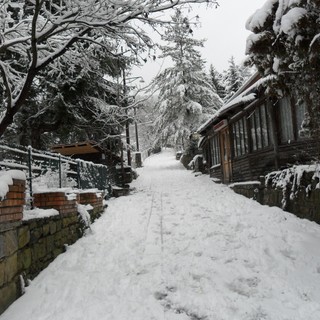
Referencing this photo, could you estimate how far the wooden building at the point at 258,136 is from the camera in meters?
8.95

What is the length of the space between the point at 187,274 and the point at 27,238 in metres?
2.23

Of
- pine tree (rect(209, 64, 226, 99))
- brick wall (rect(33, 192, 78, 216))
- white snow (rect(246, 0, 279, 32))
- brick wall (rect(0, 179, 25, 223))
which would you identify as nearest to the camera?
brick wall (rect(0, 179, 25, 223))

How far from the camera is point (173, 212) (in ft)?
31.6

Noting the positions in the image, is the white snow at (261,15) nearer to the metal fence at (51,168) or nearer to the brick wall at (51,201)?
the metal fence at (51,168)

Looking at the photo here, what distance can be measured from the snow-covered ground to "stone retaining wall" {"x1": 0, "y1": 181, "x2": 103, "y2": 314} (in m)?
0.17

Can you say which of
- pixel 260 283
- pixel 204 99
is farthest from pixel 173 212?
pixel 204 99

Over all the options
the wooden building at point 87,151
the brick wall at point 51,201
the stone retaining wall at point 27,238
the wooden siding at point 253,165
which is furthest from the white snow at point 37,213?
the wooden building at point 87,151

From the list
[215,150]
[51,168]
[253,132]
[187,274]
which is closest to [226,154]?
[215,150]

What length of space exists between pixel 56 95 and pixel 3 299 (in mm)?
9804

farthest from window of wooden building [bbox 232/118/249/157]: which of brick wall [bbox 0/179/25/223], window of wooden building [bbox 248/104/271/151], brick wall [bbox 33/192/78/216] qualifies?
brick wall [bbox 0/179/25/223]

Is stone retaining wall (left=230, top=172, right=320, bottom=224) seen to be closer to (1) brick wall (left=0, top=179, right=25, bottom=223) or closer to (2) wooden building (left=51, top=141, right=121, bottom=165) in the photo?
(1) brick wall (left=0, top=179, right=25, bottom=223)

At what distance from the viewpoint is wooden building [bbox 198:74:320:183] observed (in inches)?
352

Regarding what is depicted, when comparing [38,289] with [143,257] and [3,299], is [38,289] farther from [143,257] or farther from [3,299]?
[143,257]

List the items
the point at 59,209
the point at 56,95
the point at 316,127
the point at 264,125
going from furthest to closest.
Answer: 1. the point at 56,95
2. the point at 264,125
3. the point at 59,209
4. the point at 316,127
